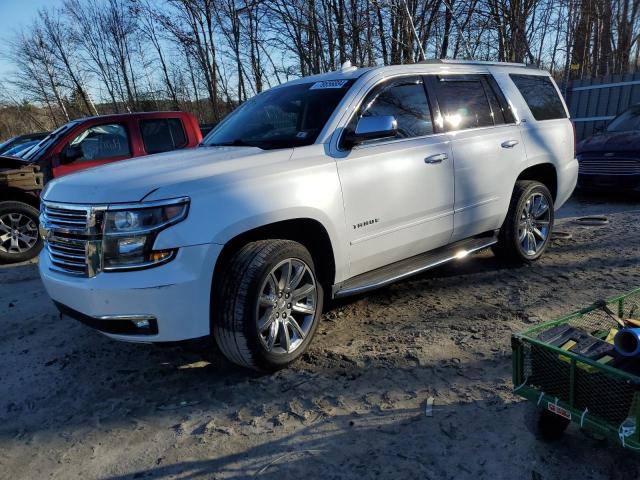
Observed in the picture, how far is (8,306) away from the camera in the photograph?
4781mm

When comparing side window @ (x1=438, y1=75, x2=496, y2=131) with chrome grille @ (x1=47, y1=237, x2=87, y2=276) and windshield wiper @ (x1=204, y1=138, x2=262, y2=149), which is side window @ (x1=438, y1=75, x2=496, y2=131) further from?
chrome grille @ (x1=47, y1=237, x2=87, y2=276)

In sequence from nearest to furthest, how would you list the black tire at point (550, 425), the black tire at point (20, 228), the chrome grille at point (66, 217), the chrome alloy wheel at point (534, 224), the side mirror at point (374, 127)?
the black tire at point (550, 425) → the chrome grille at point (66, 217) → the side mirror at point (374, 127) → the chrome alloy wheel at point (534, 224) → the black tire at point (20, 228)

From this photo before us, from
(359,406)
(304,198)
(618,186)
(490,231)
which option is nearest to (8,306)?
(304,198)

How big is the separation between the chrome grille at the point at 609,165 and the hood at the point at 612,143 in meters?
0.14

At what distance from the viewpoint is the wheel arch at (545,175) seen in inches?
199

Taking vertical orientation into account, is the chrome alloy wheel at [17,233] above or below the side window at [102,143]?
below

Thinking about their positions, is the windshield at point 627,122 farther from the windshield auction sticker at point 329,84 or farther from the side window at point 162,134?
the side window at point 162,134

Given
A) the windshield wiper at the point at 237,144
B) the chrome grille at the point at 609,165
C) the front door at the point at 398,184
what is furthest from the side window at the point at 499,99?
the chrome grille at the point at 609,165

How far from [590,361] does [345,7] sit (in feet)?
48.3

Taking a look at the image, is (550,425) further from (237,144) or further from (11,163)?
(11,163)

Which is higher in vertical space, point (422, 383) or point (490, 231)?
point (490, 231)

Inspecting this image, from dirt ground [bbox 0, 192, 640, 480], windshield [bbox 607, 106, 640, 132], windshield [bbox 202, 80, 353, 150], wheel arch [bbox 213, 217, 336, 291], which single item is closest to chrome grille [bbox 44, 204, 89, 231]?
wheel arch [bbox 213, 217, 336, 291]

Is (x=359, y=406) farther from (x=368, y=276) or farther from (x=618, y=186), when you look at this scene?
(x=618, y=186)

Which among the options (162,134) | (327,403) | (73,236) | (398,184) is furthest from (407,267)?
(162,134)
